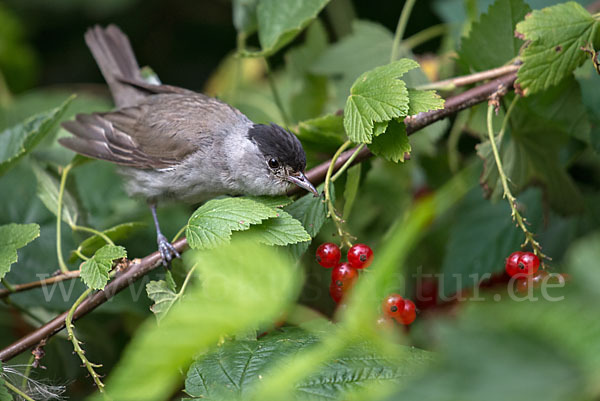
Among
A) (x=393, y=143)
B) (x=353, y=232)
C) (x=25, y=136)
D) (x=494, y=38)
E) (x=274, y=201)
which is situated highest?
(x=494, y=38)

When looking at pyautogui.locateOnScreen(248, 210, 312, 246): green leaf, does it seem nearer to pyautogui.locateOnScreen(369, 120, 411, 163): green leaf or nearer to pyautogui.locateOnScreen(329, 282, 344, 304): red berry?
pyautogui.locateOnScreen(329, 282, 344, 304): red berry

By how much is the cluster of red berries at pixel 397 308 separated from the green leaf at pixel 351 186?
354 millimetres

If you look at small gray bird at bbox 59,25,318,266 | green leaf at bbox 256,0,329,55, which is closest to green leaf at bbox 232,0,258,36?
green leaf at bbox 256,0,329,55

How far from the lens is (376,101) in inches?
66.9

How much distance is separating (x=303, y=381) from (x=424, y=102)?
86 cm

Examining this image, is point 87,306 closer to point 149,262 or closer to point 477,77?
point 149,262

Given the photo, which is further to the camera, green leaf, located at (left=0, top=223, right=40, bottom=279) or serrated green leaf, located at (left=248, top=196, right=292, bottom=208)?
serrated green leaf, located at (left=248, top=196, right=292, bottom=208)

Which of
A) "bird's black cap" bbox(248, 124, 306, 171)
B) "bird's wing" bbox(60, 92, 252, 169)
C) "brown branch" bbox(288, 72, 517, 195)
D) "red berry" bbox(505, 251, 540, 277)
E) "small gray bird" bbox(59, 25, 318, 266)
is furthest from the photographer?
"bird's wing" bbox(60, 92, 252, 169)

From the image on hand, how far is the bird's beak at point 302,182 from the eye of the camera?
1902 millimetres

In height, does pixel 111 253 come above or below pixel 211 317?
below

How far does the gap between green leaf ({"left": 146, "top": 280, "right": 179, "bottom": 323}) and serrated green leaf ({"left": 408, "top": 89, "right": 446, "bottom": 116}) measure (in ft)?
2.97

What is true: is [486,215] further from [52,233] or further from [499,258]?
[52,233]

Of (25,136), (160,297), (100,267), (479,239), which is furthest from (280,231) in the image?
(25,136)

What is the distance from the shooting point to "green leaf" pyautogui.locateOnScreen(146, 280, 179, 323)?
5.57ft
